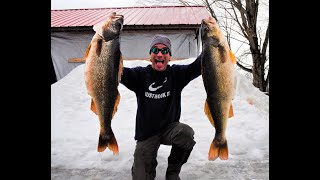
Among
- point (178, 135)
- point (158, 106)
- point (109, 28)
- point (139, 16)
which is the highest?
point (139, 16)

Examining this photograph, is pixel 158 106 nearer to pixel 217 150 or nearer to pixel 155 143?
pixel 155 143

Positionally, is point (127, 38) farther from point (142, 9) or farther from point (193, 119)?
point (193, 119)

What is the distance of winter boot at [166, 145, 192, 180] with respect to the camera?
354cm

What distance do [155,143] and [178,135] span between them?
28 centimetres

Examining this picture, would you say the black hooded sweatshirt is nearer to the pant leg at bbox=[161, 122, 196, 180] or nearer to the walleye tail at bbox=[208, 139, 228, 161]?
the pant leg at bbox=[161, 122, 196, 180]

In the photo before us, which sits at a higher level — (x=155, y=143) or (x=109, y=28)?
(x=109, y=28)

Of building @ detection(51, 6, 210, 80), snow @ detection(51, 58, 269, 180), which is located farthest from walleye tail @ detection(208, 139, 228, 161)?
building @ detection(51, 6, 210, 80)

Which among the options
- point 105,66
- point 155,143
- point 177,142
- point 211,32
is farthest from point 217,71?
point 155,143

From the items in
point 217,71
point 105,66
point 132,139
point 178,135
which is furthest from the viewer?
point 132,139

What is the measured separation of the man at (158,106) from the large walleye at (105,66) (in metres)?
0.75

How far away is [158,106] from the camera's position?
3418mm

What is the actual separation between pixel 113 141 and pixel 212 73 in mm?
984

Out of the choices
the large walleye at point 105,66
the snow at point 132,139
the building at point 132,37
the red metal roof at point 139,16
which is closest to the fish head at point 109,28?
the large walleye at point 105,66
